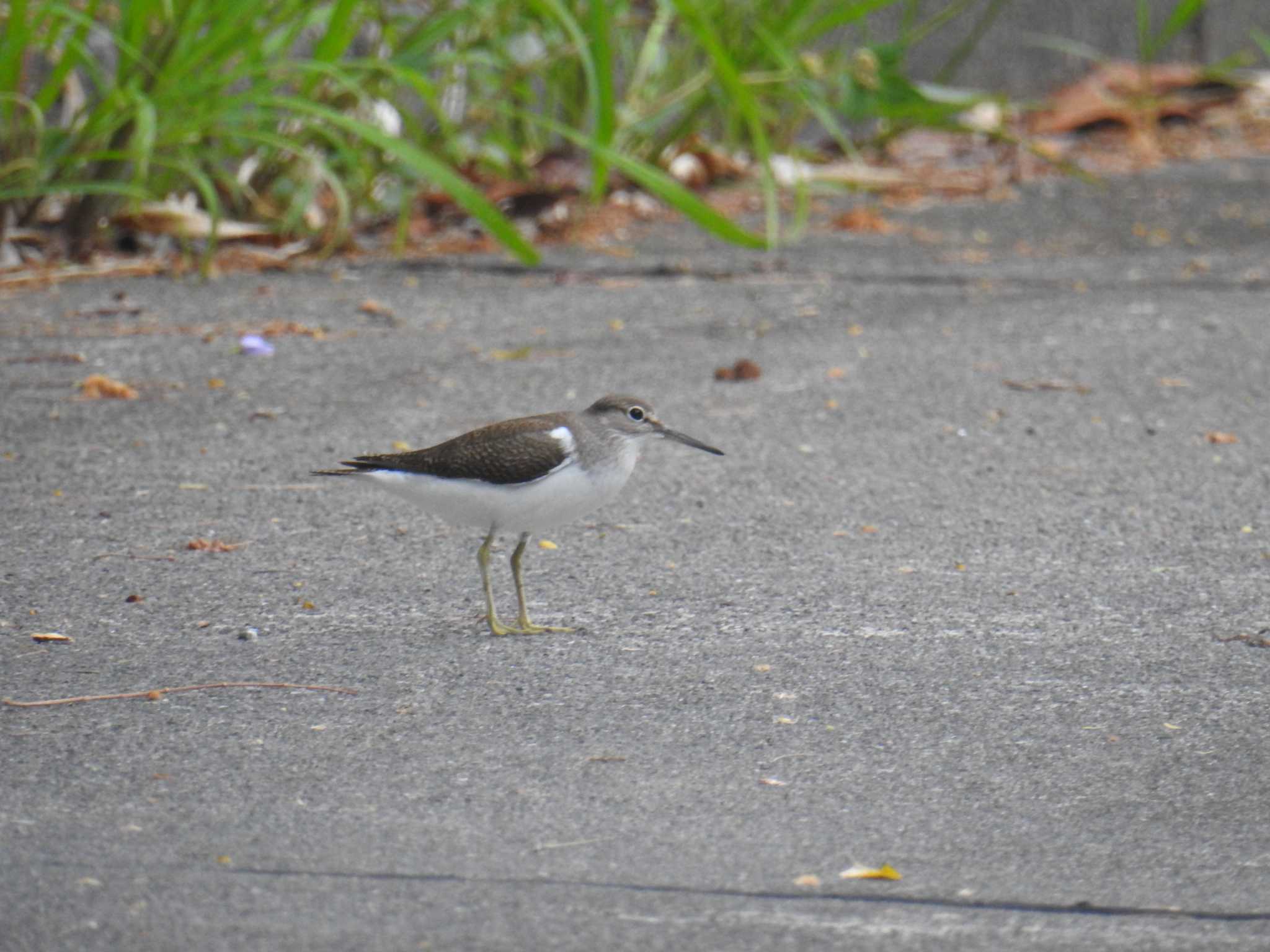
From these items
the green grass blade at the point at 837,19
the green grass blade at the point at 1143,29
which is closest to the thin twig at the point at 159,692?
the green grass blade at the point at 837,19

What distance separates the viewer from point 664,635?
381cm

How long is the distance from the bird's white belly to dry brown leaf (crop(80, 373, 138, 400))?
1949 mm

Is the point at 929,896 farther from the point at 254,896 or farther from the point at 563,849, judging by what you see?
the point at 254,896

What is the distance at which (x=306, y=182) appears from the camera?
7387mm

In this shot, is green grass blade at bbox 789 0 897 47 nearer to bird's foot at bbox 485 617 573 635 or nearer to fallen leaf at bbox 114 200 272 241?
fallen leaf at bbox 114 200 272 241

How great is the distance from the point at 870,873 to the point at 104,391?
3.75m

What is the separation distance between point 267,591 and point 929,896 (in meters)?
1.98

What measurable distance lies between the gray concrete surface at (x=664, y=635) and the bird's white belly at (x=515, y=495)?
24cm

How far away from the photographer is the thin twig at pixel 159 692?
10.9 feet

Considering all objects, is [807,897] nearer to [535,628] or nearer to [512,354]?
[535,628]

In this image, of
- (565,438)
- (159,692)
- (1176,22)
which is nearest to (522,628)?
(565,438)

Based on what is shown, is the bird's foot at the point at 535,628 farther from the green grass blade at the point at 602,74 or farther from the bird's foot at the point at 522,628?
the green grass blade at the point at 602,74

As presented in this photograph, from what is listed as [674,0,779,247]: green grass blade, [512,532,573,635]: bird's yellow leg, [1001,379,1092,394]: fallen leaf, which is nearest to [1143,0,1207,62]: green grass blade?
[674,0,779,247]: green grass blade

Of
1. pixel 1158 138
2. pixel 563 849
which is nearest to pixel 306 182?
pixel 563 849
